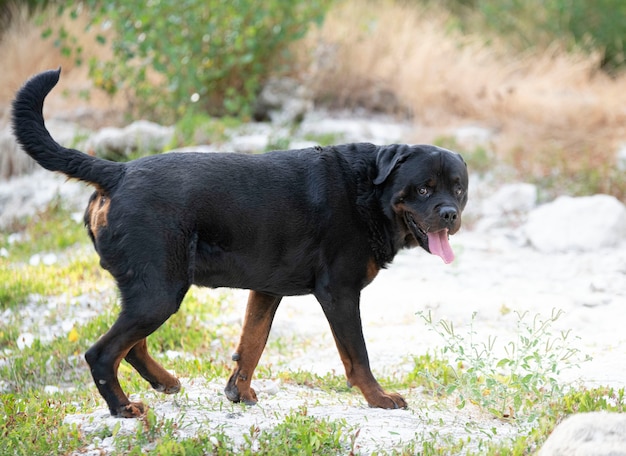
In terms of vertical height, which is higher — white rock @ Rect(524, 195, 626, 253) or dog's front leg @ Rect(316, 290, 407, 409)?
dog's front leg @ Rect(316, 290, 407, 409)

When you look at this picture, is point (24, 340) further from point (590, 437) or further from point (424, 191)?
point (590, 437)

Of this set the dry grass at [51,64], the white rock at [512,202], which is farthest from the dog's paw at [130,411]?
the dry grass at [51,64]

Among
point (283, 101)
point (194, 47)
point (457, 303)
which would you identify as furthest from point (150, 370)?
point (283, 101)

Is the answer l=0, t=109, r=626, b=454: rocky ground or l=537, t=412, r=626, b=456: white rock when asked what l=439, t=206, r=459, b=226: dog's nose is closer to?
l=0, t=109, r=626, b=454: rocky ground

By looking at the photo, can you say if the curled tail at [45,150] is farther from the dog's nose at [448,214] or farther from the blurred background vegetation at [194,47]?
the blurred background vegetation at [194,47]

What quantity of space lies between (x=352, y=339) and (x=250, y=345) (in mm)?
628

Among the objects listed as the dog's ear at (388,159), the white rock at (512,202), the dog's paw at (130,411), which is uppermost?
the dog's ear at (388,159)

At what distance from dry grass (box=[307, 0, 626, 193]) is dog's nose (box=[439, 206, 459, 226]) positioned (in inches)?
257

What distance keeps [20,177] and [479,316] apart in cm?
689

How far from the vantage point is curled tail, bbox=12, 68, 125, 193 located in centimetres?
428

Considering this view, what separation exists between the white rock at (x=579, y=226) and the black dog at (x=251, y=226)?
439cm

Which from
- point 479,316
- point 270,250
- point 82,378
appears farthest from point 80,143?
point 270,250

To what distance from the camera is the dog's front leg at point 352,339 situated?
4.58 m

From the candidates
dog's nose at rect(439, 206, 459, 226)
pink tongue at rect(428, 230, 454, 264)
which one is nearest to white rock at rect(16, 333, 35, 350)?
pink tongue at rect(428, 230, 454, 264)
